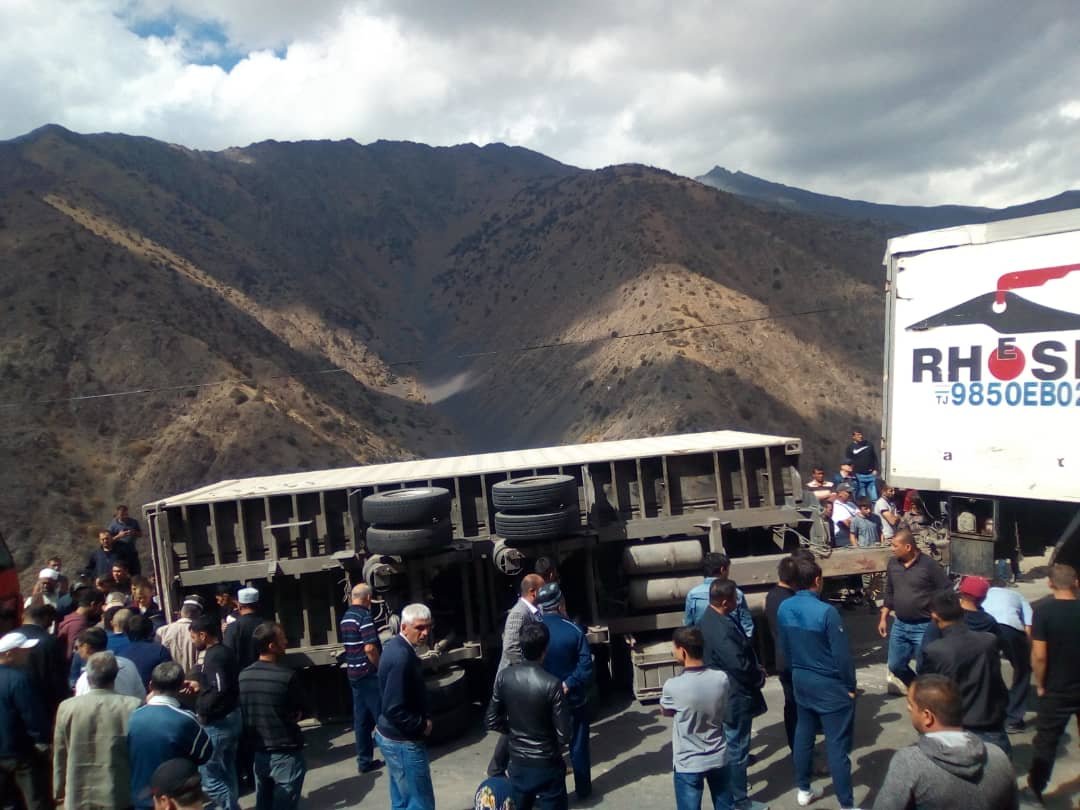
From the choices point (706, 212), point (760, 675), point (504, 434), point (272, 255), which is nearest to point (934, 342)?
point (760, 675)

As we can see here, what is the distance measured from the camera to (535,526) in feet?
26.5

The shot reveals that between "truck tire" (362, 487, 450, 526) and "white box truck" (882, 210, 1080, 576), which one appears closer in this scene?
"white box truck" (882, 210, 1080, 576)

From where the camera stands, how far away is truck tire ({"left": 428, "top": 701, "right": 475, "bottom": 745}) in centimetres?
802

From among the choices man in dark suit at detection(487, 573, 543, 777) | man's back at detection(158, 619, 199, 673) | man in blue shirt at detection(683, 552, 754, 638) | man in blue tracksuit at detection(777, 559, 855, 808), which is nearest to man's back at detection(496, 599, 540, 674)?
man in dark suit at detection(487, 573, 543, 777)

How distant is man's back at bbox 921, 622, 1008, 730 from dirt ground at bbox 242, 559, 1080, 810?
1.39 m

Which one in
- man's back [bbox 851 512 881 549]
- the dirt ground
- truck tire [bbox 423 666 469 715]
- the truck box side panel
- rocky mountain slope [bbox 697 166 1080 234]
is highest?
rocky mountain slope [bbox 697 166 1080 234]

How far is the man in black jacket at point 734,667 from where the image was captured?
18.7 ft

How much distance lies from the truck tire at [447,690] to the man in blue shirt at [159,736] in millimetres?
3396

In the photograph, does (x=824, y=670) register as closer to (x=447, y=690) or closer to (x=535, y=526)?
(x=535, y=526)

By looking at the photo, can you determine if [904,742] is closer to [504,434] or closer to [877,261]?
[504,434]

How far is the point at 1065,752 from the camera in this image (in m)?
6.56

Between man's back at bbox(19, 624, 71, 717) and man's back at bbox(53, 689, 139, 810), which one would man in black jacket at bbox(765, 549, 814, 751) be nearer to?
man's back at bbox(53, 689, 139, 810)

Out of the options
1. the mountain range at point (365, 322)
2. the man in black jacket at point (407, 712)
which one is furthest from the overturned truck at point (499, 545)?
the mountain range at point (365, 322)

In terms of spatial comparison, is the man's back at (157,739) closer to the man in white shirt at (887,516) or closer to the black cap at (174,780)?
the black cap at (174,780)
